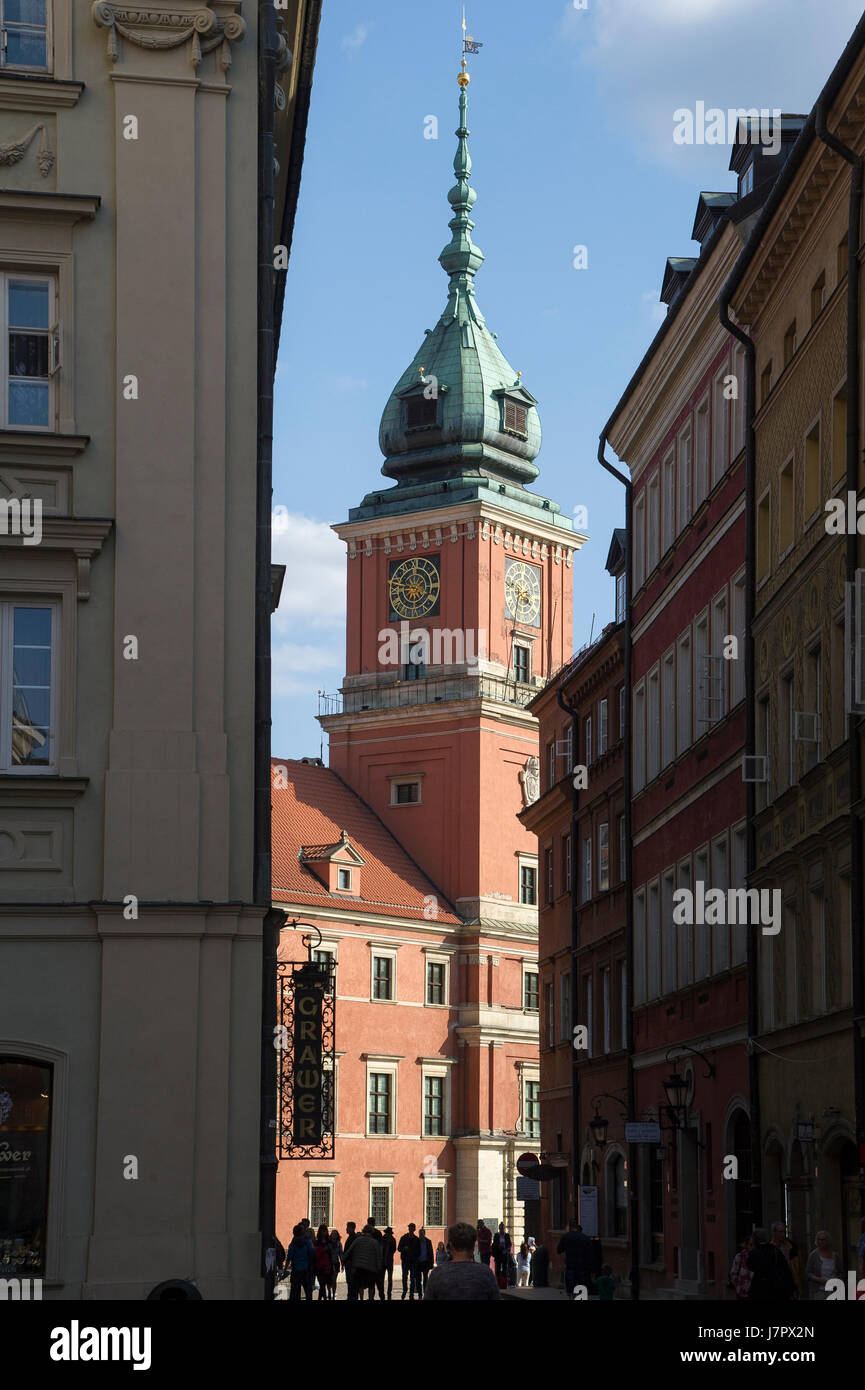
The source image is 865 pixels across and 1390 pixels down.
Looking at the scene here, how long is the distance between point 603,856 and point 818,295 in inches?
764

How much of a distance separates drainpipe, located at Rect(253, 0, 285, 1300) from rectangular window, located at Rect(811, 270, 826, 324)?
10041 millimetres

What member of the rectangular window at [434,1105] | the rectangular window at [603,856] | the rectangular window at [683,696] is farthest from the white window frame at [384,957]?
the rectangular window at [683,696]

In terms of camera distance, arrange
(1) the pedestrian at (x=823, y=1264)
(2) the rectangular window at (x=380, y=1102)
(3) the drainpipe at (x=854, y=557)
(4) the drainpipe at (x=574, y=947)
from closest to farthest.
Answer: (1) the pedestrian at (x=823, y=1264) → (3) the drainpipe at (x=854, y=557) → (4) the drainpipe at (x=574, y=947) → (2) the rectangular window at (x=380, y=1102)

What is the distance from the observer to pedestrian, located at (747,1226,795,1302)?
19984 mm

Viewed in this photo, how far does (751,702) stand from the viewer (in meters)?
31.8

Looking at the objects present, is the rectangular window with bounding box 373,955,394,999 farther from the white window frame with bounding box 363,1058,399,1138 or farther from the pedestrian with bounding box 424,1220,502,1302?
the pedestrian with bounding box 424,1220,502,1302

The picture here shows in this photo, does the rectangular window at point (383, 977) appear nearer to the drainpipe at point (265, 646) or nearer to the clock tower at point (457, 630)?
the clock tower at point (457, 630)

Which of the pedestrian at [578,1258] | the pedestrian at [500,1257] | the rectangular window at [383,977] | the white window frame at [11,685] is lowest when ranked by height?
the pedestrian at [500,1257]

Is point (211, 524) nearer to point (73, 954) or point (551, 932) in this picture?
point (73, 954)

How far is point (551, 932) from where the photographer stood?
2099 inches

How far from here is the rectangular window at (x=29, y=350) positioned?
19875 mm

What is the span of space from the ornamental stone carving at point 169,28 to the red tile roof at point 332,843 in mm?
54660

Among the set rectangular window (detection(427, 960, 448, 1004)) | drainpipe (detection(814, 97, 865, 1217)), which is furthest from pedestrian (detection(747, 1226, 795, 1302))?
rectangular window (detection(427, 960, 448, 1004))
